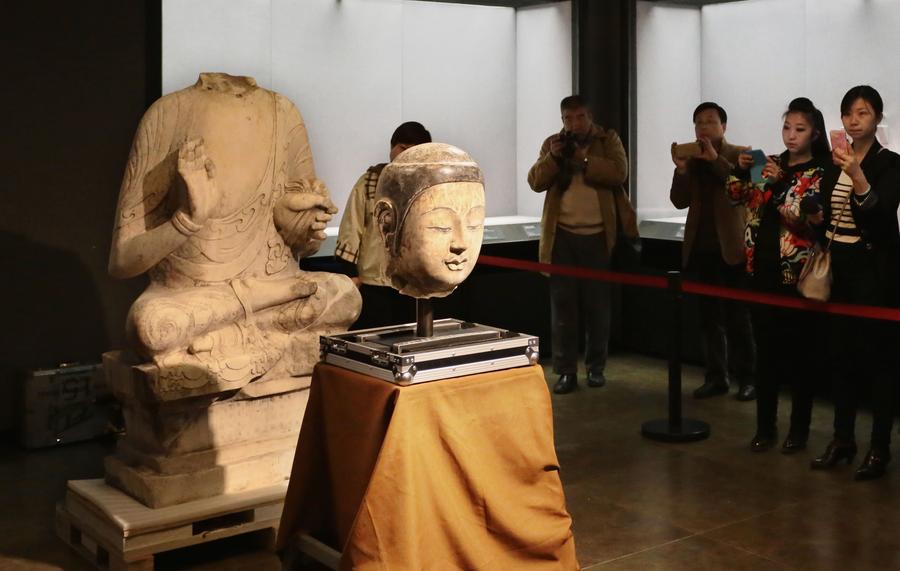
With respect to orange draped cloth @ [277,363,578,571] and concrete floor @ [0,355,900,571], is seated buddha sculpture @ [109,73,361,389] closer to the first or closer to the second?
concrete floor @ [0,355,900,571]

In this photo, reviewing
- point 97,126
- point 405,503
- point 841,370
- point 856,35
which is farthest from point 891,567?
point 97,126

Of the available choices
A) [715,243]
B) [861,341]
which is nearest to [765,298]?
[861,341]

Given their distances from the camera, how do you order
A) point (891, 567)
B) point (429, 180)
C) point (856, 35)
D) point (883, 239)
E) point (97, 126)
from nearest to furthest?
point (429, 180) < point (891, 567) < point (883, 239) < point (97, 126) < point (856, 35)

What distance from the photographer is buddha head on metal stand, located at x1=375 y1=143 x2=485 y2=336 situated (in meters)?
3.14

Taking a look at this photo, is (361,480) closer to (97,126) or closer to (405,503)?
(405,503)

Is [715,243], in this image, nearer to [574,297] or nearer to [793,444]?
[574,297]

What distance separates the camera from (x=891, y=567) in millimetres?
3961

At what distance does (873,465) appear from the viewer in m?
4.92

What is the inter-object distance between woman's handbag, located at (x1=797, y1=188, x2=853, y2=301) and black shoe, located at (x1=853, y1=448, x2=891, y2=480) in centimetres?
75

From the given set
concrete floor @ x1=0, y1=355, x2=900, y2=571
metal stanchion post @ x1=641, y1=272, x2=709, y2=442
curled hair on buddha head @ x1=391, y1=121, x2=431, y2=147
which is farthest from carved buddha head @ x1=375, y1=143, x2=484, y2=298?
metal stanchion post @ x1=641, y1=272, x2=709, y2=442

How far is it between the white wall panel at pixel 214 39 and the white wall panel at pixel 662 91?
2593 millimetres

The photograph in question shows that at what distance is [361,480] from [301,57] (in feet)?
13.6

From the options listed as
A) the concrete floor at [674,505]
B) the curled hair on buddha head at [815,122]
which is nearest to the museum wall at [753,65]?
the curled hair on buddha head at [815,122]

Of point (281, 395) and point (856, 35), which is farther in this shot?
point (856, 35)
